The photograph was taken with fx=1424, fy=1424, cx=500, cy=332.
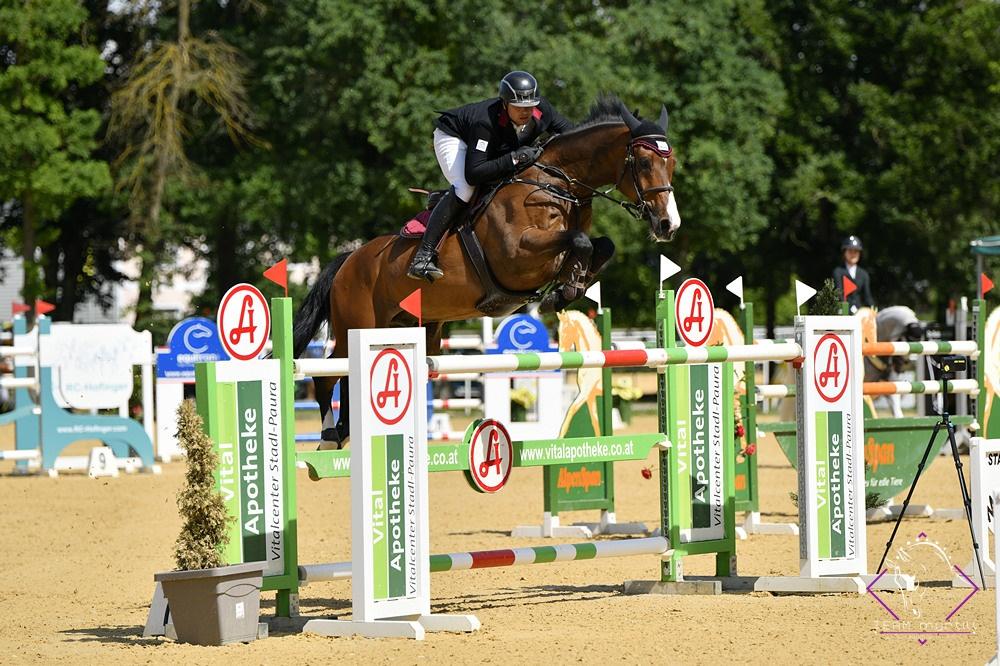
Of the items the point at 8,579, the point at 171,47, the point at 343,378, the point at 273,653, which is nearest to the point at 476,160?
the point at 343,378

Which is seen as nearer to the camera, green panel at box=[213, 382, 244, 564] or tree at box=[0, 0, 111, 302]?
green panel at box=[213, 382, 244, 564]

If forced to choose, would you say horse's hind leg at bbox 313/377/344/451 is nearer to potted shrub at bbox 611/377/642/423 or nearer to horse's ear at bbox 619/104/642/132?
horse's ear at bbox 619/104/642/132

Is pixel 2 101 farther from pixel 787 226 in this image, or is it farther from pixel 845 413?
pixel 845 413

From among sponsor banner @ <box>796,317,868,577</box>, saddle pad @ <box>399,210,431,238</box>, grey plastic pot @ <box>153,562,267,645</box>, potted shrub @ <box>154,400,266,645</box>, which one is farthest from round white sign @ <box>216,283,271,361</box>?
sponsor banner @ <box>796,317,868,577</box>

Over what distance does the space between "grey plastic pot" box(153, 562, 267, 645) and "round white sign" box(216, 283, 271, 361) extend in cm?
76

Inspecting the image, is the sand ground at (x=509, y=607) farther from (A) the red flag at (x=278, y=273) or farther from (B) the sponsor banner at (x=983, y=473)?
(A) the red flag at (x=278, y=273)

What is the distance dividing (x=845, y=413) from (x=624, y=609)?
127 cm

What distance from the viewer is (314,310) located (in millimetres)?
7176

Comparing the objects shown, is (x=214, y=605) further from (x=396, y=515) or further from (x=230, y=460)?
(x=396, y=515)

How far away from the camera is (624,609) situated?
566cm

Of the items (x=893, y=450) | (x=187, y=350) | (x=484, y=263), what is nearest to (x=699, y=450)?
(x=484, y=263)

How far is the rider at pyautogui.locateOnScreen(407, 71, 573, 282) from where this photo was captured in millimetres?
6500

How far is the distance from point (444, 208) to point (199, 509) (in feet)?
7.56

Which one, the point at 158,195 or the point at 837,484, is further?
the point at 158,195
